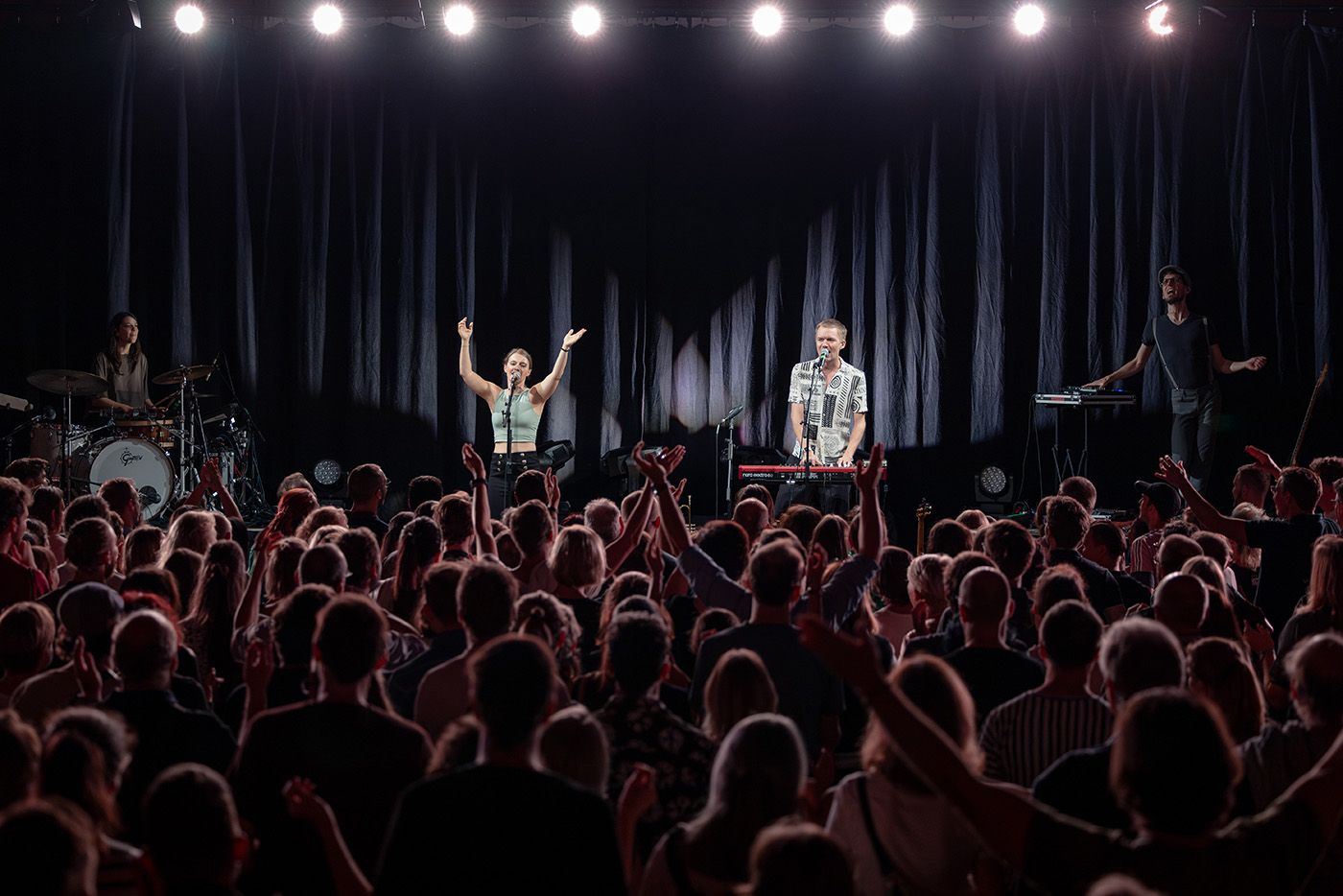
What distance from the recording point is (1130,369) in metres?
10.9

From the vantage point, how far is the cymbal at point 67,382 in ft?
32.7

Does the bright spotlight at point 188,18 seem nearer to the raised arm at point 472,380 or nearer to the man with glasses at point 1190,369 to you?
the raised arm at point 472,380

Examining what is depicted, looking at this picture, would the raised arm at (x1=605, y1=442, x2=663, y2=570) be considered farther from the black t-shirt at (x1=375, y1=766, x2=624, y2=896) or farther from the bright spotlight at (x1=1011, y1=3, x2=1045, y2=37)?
the bright spotlight at (x1=1011, y1=3, x2=1045, y2=37)

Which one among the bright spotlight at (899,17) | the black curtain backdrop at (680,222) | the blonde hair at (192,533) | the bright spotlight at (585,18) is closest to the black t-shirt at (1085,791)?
the blonde hair at (192,533)

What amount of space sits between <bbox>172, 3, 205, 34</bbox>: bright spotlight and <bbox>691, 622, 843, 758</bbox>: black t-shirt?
31.8 feet

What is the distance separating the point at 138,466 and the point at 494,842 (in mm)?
8884

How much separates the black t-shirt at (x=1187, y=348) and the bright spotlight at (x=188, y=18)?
871 centimetres

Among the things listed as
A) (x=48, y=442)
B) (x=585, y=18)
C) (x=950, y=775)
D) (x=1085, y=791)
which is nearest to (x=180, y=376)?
(x=48, y=442)

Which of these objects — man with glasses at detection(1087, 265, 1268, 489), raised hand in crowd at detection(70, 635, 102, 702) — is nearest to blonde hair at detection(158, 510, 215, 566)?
raised hand in crowd at detection(70, 635, 102, 702)

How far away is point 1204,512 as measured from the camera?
5.25 meters

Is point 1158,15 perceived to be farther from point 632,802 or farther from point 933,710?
point 632,802

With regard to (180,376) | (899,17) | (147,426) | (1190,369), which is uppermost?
(899,17)

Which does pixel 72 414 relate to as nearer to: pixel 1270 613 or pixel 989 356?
pixel 989 356

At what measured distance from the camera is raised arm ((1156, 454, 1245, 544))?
197 inches
